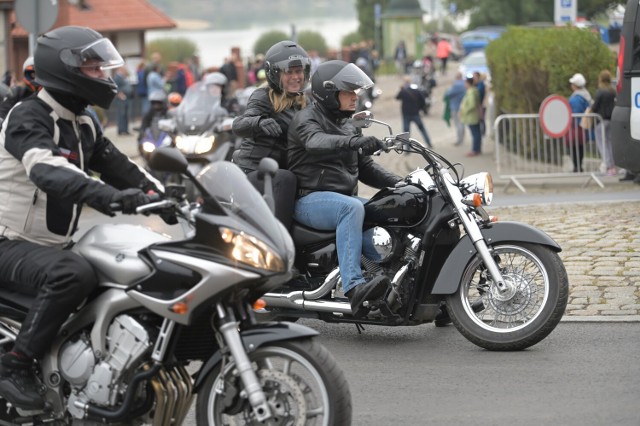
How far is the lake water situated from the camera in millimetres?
93000

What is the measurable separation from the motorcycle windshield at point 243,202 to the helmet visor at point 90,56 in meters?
0.71

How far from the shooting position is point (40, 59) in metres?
5.75

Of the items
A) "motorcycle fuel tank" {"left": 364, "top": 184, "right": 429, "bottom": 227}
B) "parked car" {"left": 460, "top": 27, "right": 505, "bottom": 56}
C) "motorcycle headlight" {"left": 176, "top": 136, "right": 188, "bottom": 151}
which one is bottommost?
"parked car" {"left": 460, "top": 27, "right": 505, "bottom": 56}

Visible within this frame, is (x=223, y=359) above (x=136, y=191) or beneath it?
beneath

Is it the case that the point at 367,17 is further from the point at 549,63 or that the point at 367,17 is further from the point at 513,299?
the point at 513,299

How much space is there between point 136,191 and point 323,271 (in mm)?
3089

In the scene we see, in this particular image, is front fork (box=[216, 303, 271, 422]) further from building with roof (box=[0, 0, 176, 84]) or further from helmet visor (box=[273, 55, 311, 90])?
building with roof (box=[0, 0, 176, 84])

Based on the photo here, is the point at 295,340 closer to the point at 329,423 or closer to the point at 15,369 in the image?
the point at 329,423

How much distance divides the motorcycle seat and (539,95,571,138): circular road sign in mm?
9990

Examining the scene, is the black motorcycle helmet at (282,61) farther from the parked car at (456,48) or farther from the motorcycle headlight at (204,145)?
the parked car at (456,48)

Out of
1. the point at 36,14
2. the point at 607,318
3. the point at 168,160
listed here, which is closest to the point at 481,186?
the point at 607,318

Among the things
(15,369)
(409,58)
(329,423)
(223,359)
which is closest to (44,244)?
(15,369)

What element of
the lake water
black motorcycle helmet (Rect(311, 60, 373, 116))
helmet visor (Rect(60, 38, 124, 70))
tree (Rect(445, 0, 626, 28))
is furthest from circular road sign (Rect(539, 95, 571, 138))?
the lake water

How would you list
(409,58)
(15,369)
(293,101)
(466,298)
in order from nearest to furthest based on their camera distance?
(15,369)
(466,298)
(293,101)
(409,58)
